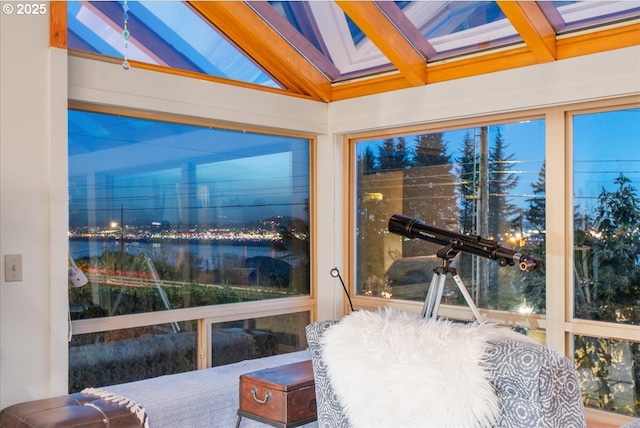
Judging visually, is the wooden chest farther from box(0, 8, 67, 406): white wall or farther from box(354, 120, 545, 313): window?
box(354, 120, 545, 313): window

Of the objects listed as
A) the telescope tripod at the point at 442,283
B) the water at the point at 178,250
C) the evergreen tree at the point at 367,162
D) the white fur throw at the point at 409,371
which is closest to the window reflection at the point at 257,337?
the water at the point at 178,250

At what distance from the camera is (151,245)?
3.72 m

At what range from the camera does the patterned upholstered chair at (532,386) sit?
1662 mm

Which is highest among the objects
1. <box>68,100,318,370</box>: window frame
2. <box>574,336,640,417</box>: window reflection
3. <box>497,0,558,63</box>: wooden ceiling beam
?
<box>497,0,558,63</box>: wooden ceiling beam

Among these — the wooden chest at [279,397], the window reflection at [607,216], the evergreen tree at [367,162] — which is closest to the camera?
the wooden chest at [279,397]

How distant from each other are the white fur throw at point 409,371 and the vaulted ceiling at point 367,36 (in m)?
1.82

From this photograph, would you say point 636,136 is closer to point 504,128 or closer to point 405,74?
point 504,128

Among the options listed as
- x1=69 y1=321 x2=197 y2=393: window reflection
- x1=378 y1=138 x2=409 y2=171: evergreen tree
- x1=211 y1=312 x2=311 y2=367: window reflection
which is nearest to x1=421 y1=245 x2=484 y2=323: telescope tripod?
x1=378 y1=138 x2=409 y2=171: evergreen tree

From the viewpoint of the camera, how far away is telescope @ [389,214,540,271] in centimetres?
317

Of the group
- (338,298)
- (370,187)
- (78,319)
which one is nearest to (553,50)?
(370,187)

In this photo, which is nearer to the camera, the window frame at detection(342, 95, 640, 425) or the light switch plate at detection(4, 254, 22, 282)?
the light switch plate at detection(4, 254, 22, 282)

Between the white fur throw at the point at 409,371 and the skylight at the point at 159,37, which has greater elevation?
the skylight at the point at 159,37

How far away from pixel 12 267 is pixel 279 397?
1.35m

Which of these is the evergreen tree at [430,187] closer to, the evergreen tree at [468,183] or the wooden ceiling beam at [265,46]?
the evergreen tree at [468,183]
